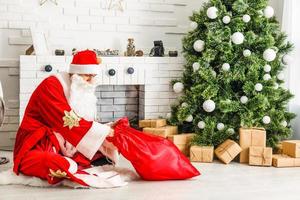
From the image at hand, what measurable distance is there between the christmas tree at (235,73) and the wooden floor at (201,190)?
75cm

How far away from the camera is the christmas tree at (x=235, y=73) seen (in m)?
4.46

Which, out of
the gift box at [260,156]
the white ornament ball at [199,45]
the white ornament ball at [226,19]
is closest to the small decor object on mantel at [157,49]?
the white ornament ball at [199,45]

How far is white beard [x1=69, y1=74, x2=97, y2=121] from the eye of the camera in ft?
11.6

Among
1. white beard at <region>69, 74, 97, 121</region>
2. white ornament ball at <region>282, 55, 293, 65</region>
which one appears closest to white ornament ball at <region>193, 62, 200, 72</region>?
white ornament ball at <region>282, 55, 293, 65</region>

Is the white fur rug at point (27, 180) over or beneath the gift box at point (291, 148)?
beneath

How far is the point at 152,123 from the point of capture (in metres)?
4.75

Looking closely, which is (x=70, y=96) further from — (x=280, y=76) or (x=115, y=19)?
(x=280, y=76)

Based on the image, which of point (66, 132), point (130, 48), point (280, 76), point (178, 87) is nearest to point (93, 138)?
point (66, 132)

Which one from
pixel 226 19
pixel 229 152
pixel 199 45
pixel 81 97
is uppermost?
pixel 226 19

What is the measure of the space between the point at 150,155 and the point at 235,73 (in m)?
1.38

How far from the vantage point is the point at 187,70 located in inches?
190

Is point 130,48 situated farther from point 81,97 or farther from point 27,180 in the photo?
point 27,180

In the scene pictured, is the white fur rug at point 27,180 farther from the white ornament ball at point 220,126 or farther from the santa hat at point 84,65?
the white ornament ball at point 220,126

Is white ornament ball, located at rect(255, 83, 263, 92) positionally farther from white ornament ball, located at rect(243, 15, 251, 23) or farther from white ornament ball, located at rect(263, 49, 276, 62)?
white ornament ball, located at rect(243, 15, 251, 23)
